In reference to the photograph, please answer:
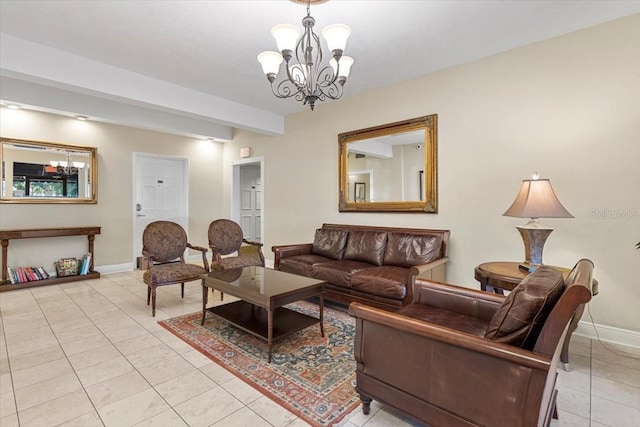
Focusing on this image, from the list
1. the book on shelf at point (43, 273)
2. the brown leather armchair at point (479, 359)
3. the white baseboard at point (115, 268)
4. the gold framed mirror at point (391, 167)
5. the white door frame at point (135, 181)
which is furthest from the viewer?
the white door frame at point (135, 181)

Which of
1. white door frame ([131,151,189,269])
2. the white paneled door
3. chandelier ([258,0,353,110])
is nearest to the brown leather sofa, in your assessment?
chandelier ([258,0,353,110])

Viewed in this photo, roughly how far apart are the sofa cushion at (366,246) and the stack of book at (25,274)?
4.31 m

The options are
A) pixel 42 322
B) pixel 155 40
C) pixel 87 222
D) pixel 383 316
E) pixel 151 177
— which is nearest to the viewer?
pixel 383 316

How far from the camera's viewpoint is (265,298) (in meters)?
2.24

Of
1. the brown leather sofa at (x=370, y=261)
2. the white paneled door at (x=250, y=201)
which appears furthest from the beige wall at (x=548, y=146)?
the white paneled door at (x=250, y=201)

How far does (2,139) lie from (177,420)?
192 inches

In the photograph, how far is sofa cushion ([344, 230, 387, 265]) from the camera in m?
3.55

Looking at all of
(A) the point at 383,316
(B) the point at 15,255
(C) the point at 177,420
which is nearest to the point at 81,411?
(C) the point at 177,420

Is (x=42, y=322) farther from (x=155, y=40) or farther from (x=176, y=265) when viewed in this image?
(x=155, y=40)

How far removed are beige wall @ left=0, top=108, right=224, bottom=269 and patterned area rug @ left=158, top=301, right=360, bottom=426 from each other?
3.03m

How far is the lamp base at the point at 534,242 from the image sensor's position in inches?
89.2

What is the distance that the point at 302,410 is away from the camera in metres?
1.70

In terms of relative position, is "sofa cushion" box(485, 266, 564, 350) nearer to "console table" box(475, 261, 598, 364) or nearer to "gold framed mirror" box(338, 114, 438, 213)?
"console table" box(475, 261, 598, 364)

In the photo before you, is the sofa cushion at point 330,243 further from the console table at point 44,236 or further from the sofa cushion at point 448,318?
the console table at point 44,236
